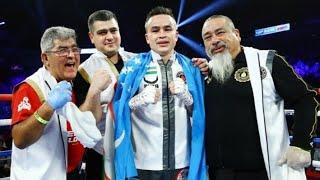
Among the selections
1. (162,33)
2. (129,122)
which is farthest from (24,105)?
(162,33)

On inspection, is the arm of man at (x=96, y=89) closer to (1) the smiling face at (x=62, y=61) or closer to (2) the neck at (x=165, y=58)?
(1) the smiling face at (x=62, y=61)

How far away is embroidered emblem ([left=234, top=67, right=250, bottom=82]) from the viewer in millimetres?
1691

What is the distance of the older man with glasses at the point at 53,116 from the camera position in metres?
1.36

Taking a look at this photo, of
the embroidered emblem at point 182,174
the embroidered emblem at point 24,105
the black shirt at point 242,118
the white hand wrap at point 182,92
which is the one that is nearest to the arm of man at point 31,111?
the embroidered emblem at point 24,105

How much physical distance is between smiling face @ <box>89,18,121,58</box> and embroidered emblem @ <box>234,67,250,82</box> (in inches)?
27.5

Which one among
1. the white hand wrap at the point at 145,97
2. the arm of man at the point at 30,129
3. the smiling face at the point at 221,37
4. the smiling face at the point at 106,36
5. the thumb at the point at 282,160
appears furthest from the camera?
the smiling face at the point at 106,36

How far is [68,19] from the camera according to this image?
11266mm

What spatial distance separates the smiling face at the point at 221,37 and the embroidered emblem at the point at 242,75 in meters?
0.09

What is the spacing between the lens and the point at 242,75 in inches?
67.1

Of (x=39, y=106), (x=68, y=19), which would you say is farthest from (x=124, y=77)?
(x=68, y=19)

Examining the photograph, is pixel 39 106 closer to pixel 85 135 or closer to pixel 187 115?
pixel 85 135

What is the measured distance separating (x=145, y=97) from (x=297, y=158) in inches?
26.5

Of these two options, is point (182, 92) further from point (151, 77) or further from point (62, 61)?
point (62, 61)

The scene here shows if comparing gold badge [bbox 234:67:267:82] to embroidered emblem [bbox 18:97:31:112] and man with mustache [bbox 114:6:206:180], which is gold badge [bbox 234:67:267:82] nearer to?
man with mustache [bbox 114:6:206:180]
